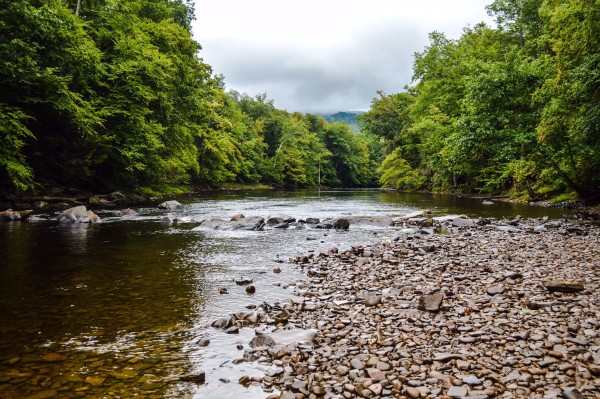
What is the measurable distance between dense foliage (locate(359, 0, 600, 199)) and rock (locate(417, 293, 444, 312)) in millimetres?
14252

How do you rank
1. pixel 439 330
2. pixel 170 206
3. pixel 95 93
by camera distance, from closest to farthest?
pixel 439 330 < pixel 170 206 < pixel 95 93

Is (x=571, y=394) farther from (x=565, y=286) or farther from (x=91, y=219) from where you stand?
(x=91, y=219)

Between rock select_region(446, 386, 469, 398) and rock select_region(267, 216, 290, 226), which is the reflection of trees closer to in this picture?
rock select_region(446, 386, 469, 398)

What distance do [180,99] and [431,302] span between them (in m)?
34.5

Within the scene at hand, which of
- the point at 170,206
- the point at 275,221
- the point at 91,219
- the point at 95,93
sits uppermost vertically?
the point at 95,93

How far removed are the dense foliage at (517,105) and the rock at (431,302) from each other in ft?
46.8

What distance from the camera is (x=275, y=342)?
17.2 feet

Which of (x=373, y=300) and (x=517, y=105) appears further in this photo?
(x=517, y=105)

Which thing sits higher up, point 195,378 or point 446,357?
point 446,357

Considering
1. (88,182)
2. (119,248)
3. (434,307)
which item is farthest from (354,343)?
(88,182)

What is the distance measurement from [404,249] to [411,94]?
193 ft

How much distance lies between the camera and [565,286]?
21.6ft

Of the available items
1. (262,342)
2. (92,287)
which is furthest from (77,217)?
(262,342)

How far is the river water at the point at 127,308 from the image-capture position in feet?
14.1
